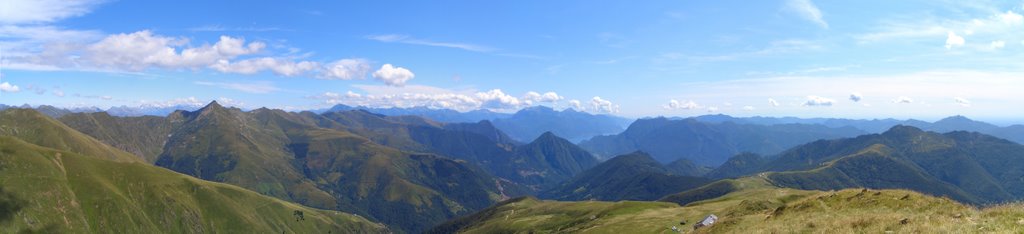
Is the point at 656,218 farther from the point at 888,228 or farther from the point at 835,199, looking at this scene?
the point at 888,228

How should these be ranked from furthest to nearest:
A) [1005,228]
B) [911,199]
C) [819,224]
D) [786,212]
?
[786,212] → [911,199] → [819,224] → [1005,228]

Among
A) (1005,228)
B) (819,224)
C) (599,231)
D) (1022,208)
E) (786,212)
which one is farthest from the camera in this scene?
(599,231)

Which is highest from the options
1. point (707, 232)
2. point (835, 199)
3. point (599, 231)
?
point (835, 199)

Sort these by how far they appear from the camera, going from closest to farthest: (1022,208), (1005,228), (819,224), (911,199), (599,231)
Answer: (1005,228) → (1022,208) → (819,224) → (911,199) → (599,231)

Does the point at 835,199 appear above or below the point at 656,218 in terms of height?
above

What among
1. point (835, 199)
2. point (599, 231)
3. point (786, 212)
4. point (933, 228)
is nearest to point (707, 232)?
point (786, 212)

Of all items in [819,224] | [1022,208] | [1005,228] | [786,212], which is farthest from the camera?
[786,212]

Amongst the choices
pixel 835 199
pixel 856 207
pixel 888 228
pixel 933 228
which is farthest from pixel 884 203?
pixel 933 228

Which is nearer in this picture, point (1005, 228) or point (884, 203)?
point (1005, 228)

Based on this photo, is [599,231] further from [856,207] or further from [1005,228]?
[1005,228]
